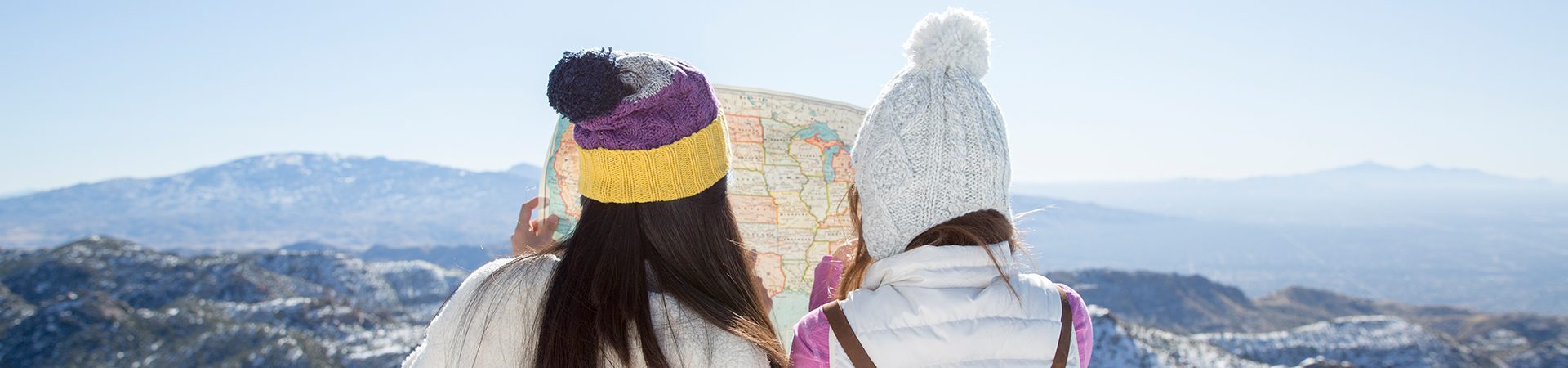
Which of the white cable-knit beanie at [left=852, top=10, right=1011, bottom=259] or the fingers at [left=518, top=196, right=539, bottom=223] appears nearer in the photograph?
the white cable-knit beanie at [left=852, top=10, right=1011, bottom=259]

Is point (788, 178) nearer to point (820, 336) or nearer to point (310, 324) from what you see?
point (820, 336)

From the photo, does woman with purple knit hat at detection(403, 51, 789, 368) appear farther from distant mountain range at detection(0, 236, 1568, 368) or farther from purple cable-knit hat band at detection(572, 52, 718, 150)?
distant mountain range at detection(0, 236, 1568, 368)

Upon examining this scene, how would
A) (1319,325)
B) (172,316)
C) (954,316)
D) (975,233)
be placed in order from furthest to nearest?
(1319,325) → (172,316) → (975,233) → (954,316)

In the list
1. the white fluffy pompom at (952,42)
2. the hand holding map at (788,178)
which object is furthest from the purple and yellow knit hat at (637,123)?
the hand holding map at (788,178)

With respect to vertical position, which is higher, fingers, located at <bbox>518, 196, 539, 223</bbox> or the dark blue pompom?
the dark blue pompom

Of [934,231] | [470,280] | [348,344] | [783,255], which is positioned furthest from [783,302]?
[348,344]

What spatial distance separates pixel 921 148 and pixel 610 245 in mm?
799

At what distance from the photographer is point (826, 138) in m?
3.30

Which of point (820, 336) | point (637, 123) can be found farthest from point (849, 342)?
point (637, 123)

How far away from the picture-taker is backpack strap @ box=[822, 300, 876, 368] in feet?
6.02

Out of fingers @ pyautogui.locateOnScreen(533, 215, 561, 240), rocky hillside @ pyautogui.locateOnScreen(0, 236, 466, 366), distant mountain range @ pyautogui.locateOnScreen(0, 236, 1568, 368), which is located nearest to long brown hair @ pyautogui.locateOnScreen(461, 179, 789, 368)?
fingers @ pyautogui.locateOnScreen(533, 215, 561, 240)

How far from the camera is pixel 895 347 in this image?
6.01 ft

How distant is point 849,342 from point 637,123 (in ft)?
2.38

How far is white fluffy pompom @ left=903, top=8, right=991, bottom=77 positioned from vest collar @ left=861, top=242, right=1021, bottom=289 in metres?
0.49
